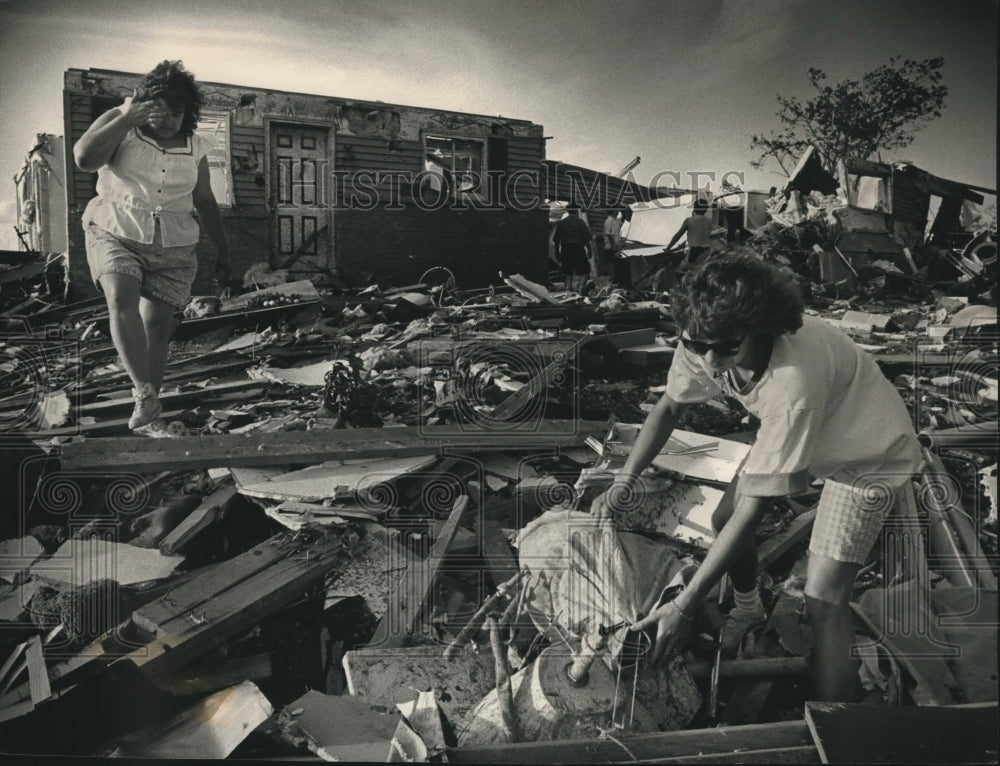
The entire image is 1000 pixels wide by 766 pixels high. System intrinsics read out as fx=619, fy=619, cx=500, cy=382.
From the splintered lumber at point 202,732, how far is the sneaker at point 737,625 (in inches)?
59.8

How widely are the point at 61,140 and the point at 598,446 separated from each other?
2405mm

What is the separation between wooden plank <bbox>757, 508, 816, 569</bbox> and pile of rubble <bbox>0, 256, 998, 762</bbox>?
1 centimetres

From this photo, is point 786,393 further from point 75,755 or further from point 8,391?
point 8,391

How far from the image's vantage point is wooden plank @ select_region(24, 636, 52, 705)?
193 centimetres

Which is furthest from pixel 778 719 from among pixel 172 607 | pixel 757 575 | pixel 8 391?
pixel 8 391

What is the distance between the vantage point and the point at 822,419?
173cm

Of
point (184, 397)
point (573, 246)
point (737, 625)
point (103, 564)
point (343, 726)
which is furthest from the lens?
point (573, 246)

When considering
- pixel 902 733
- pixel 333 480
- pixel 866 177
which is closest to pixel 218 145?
pixel 333 480

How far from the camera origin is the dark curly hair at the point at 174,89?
2.16 metres

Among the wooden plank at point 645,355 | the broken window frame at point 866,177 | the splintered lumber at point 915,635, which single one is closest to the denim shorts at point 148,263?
the broken window frame at point 866,177

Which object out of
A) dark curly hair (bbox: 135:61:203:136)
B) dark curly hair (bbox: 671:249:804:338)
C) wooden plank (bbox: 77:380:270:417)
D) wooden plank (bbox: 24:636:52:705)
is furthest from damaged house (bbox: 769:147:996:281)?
wooden plank (bbox: 24:636:52:705)

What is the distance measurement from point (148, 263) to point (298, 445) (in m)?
0.90

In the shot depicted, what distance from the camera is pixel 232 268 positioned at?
8.02 ft

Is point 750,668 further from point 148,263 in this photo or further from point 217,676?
point 148,263
